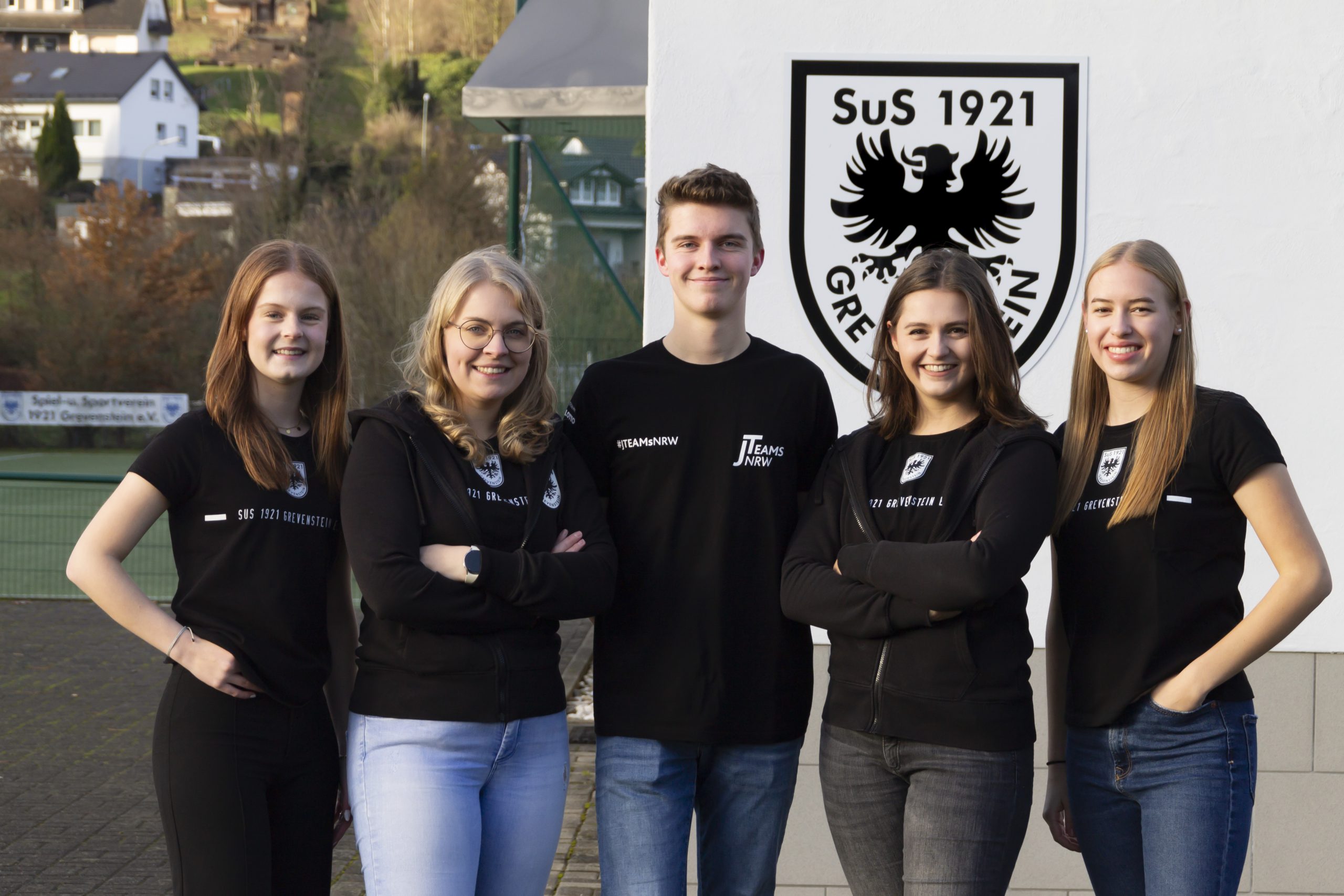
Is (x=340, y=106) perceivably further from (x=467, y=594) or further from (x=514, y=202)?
(x=467, y=594)

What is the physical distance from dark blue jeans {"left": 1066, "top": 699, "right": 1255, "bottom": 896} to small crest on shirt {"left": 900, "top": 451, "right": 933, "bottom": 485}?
2.04 feet

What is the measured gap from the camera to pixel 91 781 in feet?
21.3

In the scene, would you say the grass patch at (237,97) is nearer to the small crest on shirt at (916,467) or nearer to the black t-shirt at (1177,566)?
the small crest on shirt at (916,467)

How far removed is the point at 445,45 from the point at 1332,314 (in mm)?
76457

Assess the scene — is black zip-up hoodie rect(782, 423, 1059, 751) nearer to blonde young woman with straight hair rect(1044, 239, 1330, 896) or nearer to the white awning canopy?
blonde young woman with straight hair rect(1044, 239, 1330, 896)

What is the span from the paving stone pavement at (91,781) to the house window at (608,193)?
3.21 m

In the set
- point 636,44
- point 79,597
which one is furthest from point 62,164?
point 636,44

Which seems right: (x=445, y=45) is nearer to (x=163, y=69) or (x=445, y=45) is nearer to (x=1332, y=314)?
(x=163, y=69)

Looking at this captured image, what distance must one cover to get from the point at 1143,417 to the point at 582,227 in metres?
4.04

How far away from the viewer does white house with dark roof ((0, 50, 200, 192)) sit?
74.1 metres

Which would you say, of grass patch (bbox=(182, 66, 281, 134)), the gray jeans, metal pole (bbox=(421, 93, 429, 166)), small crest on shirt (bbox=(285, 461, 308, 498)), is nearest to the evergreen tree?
grass patch (bbox=(182, 66, 281, 134))

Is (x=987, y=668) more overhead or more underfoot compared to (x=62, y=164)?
more underfoot

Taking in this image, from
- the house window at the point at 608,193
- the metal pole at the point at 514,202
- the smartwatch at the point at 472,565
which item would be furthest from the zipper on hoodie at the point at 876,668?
the house window at the point at 608,193

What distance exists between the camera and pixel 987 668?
2510mm
